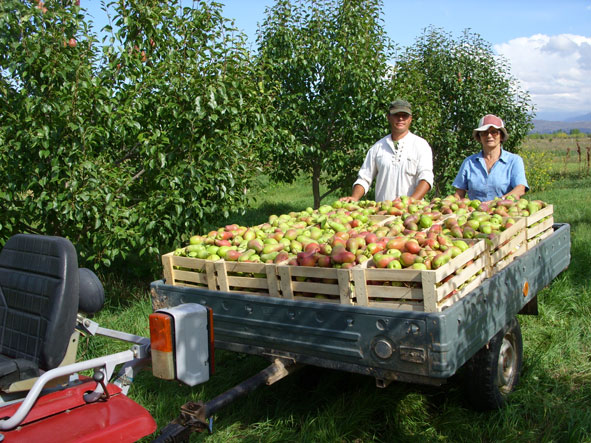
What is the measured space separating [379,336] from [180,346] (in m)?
1.20

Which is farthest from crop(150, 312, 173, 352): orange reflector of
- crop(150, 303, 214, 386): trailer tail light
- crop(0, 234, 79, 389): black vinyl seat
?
crop(0, 234, 79, 389): black vinyl seat

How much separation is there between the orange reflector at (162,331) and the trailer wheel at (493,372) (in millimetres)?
2098

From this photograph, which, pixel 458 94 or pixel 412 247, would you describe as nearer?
pixel 412 247

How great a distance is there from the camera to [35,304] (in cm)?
273

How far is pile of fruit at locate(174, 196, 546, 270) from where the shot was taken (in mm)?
3139

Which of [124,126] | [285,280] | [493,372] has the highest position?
[124,126]

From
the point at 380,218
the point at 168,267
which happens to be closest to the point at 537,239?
the point at 380,218

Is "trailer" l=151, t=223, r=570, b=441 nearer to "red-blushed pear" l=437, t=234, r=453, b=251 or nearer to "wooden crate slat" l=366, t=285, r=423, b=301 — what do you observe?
"wooden crate slat" l=366, t=285, r=423, b=301

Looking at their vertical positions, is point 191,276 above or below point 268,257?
below

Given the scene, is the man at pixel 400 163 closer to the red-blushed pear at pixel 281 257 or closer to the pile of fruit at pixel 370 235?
the pile of fruit at pixel 370 235

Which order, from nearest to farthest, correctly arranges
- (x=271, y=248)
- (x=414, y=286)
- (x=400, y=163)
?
(x=414, y=286)
(x=271, y=248)
(x=400, y=163)

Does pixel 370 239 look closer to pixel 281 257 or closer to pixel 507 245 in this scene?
pixel 281 257

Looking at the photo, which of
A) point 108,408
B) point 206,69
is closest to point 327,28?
point 206,69

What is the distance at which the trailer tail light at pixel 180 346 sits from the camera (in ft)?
6.21
